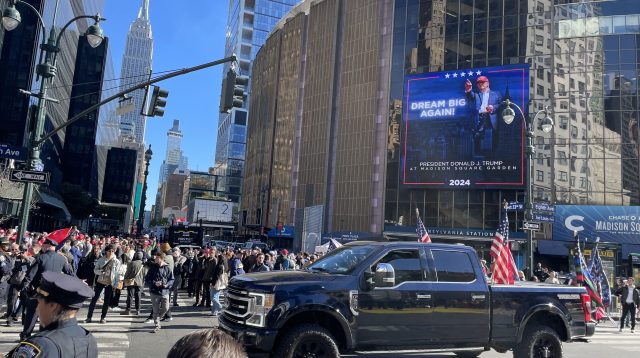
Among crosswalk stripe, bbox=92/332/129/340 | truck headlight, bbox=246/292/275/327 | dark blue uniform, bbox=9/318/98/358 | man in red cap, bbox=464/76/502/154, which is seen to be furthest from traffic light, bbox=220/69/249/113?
man in red cap, bbox=464/76/502/154

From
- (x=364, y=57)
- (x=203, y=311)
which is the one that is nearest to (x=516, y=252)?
(x=364, y=57)

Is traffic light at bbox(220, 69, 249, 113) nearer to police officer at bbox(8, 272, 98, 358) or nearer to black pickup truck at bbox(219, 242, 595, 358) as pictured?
black pickup truck at bbox(219, 242, 595, 358)

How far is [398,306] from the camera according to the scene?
7414 millimetres

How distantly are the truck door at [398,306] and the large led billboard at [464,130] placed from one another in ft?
132

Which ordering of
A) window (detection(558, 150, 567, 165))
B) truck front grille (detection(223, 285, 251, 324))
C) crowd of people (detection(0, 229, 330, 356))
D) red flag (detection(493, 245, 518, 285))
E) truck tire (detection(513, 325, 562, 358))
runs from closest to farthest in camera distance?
truck front grille (detection(223, 285, 251, 324)) < truck tire (detection(513, 325, 562, 358)) < crowd of people (detection(0, 229, 330, 356)) < red flag (detection(493, 245, 518, 285)) < window (detection(558, 150, 567, 165))

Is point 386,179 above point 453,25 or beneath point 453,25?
beneath

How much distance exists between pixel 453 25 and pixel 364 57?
41.2ft

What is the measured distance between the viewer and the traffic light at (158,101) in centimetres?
1427

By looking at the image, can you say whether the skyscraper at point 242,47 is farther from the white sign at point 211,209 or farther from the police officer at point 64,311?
the police officer at point 64,311

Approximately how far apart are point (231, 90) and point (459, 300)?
8.81 m

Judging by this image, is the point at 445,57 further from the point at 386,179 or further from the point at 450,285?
the point at 450,285

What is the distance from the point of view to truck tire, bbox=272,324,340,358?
266 inches

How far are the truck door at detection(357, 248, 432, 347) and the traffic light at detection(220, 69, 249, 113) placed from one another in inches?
307

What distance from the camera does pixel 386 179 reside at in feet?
177
